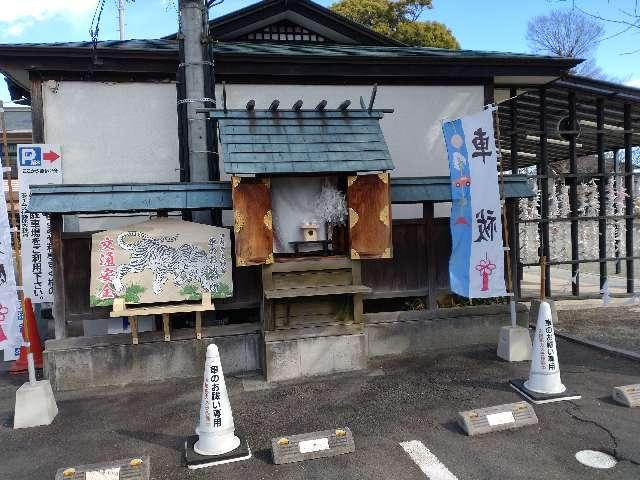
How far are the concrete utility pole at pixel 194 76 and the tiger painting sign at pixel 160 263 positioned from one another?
Result: 1.19 meters

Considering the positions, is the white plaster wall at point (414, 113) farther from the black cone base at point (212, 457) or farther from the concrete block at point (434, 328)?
the black cone base at point (212, 457)

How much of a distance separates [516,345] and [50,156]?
9.25m

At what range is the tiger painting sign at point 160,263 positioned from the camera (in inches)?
262

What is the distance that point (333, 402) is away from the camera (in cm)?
600

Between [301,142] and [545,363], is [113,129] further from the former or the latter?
[545,363]

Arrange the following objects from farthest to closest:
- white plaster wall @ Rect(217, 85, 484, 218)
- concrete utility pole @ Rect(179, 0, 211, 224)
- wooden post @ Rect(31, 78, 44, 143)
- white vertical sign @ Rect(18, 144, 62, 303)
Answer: white plaster wall @ Rect(217, 85, 484, 218)
wooden post @ Rect(31, 78, 44, 143)
white vertical sign @ Rect(18, 144, 62, 303)
concrete utility pole @ Rect(179, 0, 211, 224)

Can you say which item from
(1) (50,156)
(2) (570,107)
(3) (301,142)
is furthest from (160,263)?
(2) (570,107)

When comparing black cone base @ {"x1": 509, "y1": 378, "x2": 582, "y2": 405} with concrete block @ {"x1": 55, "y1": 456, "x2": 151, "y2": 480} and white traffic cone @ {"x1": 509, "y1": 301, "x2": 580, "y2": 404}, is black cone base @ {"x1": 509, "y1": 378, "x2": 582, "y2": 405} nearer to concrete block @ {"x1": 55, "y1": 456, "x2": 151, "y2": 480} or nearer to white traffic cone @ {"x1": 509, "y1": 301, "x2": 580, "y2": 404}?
white traffic cone @ {"x1": 509, "y1": 301, "x2": 580, "y2": 404}

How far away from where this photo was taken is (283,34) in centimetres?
1208

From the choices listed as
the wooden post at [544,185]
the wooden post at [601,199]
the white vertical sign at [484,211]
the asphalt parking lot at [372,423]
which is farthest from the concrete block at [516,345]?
the wooden post at [601,199]

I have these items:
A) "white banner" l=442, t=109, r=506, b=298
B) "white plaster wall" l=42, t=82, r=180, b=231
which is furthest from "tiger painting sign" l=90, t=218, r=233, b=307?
"white banner" l=442, t=109, r=506, b=298

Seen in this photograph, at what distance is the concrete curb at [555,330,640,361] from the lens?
280 inches

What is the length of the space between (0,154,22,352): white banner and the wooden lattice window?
814 centimetres

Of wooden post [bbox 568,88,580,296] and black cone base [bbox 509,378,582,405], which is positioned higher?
wooden post [bbox 568,88,580,296]
